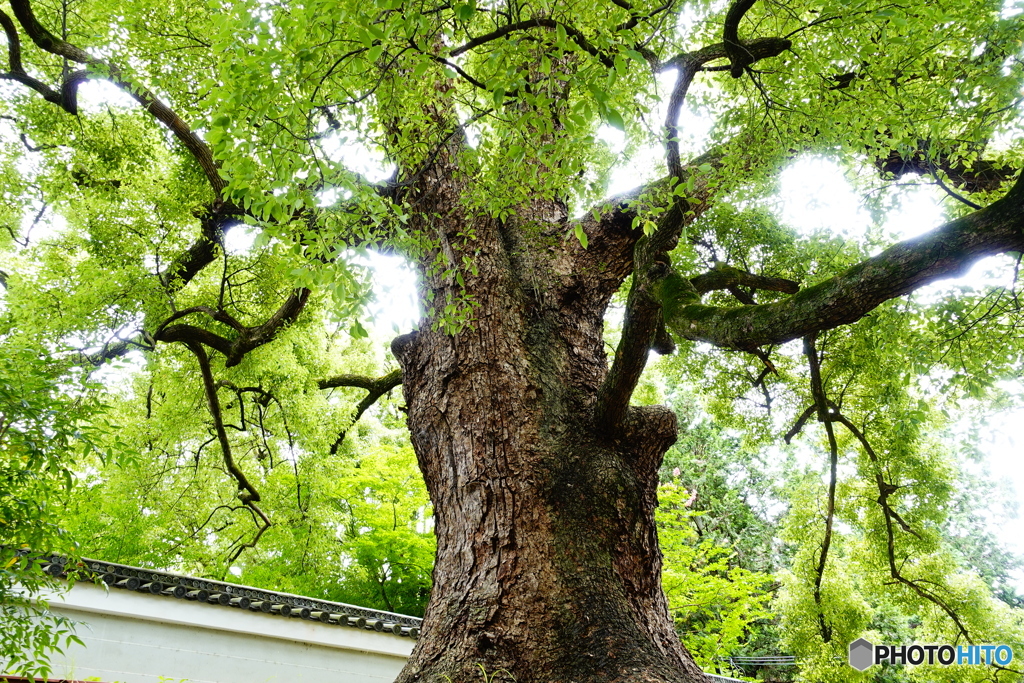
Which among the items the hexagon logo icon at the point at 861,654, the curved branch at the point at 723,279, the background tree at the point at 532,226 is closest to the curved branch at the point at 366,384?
the background tree at the point at 532,226

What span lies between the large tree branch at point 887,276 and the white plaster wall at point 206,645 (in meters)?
6.05

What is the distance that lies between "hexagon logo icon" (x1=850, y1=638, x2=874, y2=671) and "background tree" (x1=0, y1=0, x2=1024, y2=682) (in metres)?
2.83

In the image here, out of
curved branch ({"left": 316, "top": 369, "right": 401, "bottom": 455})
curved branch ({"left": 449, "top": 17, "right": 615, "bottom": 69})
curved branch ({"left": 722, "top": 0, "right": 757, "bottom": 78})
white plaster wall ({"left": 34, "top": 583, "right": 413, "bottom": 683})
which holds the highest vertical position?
curved branch ({"left": 722, "top": 0, "right": 757, "bottom": 78})

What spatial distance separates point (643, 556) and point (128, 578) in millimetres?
5379

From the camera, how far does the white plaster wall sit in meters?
5.80

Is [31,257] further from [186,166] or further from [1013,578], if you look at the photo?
[1013,578]

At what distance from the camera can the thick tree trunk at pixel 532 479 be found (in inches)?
113

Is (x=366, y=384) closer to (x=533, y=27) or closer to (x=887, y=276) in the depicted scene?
(x=533, y=27)

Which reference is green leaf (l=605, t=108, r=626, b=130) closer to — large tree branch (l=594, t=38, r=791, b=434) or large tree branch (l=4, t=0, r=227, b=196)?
large tree branch (l=594, t=38, r=791, b=434)

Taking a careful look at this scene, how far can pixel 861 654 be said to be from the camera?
9.87 metres

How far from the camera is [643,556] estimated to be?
328 cm

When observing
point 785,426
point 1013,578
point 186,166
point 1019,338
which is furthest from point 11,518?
point 1013,578

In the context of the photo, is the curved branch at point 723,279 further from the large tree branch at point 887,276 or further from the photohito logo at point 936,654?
the photohito logo at point 936,654

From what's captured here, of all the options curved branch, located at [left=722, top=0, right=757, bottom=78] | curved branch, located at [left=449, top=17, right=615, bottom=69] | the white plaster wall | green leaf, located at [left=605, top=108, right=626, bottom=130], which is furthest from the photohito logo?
green leaf, located at [left=605, top=108, right=626, bottom=130]
